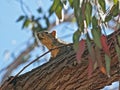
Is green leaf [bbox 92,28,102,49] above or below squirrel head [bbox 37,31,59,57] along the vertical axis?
below

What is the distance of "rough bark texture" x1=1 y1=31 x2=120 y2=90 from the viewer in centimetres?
210

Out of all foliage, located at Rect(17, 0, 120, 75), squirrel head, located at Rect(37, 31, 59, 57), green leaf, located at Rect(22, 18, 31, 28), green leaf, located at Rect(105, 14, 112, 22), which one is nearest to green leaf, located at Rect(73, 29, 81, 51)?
foliage, located at Rect(17, 0, 120, 75)

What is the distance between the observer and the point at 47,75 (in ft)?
7.13

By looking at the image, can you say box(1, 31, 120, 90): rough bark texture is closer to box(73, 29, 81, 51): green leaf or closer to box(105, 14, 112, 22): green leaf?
box(105, 14, 112, 22): green leaf

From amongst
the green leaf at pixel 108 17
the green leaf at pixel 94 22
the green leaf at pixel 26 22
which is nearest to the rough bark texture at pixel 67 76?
the green leaf at pixel 108 17

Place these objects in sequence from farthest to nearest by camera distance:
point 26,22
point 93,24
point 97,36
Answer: point 26,22 → point 93,24 → point 97,36

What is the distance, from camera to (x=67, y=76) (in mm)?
2137

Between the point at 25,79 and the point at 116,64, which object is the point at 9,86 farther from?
the point at 116,64

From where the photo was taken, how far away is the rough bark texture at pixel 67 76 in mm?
2096

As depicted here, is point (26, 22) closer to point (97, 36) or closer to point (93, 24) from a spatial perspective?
point (93, 24)

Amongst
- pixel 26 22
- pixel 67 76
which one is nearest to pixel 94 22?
pixel 67 76

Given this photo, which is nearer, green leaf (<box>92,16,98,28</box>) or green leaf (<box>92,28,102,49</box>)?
→ green leaf (<box>92,28,102,49</box>)

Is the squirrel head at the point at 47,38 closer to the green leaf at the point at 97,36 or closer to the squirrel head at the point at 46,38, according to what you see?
the squirrel head at the point at 46,38

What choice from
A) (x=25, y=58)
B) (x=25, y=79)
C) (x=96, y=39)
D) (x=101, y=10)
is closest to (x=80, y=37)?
(x=96, y=39)
